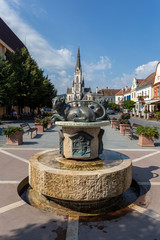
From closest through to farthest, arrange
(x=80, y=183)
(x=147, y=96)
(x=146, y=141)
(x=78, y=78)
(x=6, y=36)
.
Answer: (x=80, y=183) < (x=146, y=141) < (x=6, y=36) < (x=147, y=96) < (x=78, y=78)

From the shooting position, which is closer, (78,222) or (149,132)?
(78,222)

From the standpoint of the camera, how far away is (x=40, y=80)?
86.8ft

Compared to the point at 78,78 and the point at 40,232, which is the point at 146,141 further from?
the point at 78,78

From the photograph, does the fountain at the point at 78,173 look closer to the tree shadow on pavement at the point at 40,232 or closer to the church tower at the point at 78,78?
the tree shadow on pavement at the point at 40,232

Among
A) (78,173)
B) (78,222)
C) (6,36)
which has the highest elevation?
(6,36)

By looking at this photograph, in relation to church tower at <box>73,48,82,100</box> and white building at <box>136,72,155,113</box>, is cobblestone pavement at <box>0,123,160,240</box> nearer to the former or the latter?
white building at <box>136,72,155,113</box>

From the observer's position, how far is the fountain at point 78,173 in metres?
3.28

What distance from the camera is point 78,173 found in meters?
3.32

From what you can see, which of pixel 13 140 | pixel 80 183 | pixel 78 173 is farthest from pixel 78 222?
pixel 13 140

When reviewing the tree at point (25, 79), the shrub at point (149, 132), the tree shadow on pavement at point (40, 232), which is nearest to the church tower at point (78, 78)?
the tree at point (25, 79)

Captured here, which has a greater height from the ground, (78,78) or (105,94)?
(78,78)

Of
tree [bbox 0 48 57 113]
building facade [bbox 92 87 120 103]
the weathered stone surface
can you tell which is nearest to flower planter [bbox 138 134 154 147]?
the weathered stone surface

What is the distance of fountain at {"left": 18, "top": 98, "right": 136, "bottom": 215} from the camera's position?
3.28 metres

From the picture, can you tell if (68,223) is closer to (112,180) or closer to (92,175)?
(92,175)
